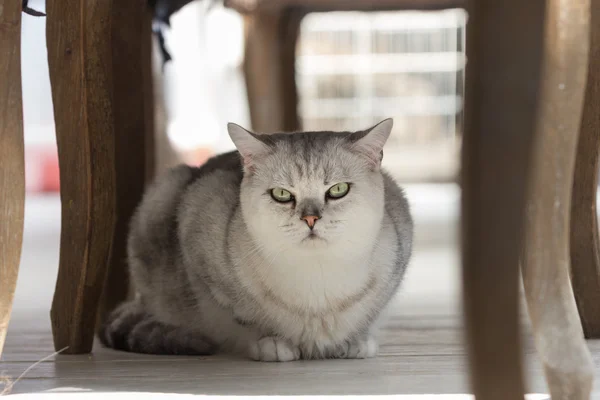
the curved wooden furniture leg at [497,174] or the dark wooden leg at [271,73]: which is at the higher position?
the dark wooden leg at [271,73]

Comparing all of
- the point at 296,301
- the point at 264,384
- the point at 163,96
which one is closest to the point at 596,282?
the point at 296,301

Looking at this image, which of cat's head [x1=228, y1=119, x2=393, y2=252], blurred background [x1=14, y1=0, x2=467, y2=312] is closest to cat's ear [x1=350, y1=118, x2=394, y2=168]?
cat's head [x1=228, y1=119, x2=393, y2=252]

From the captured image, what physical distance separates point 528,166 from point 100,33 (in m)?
1.04

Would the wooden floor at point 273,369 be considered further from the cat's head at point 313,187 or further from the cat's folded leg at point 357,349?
the cat's head at point 313,187

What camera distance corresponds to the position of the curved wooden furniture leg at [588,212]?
1.52 meters

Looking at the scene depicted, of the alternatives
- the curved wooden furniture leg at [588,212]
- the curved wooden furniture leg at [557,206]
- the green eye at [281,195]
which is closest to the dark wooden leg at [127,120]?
the green eye at [281,195]

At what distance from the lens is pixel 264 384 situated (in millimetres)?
1375

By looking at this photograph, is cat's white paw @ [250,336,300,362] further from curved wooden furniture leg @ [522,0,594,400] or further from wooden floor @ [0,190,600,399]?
curved wooden furniture leg @ [522,0,594,400]

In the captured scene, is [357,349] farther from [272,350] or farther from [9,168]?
[9,168]

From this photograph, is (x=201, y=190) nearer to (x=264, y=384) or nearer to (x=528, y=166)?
(x=264, y=384)

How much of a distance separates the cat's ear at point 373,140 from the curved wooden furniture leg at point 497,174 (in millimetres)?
848

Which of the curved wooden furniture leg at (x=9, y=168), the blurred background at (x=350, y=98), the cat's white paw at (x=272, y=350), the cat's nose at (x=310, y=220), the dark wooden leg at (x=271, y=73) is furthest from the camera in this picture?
the blurred background at (x=350, y=98)

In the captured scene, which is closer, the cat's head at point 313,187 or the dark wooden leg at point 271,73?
the cat's head at point 313,187

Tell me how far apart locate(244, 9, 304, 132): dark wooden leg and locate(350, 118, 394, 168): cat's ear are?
893mm
